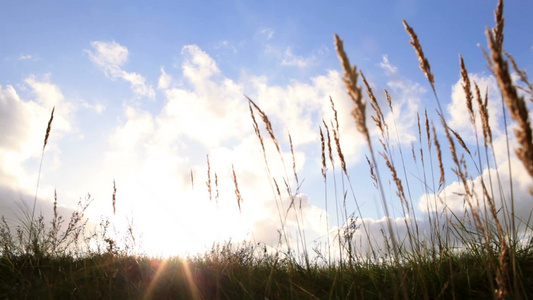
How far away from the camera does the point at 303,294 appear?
2717 mm

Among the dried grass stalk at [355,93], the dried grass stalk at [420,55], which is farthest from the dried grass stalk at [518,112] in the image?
the dried grass stalk at [420,55]

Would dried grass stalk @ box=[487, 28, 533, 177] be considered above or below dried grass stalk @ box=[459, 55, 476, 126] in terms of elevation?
below

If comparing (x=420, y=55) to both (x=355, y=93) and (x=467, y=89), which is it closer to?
(x=467, y=89)

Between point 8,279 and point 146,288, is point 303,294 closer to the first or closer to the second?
point 146,288

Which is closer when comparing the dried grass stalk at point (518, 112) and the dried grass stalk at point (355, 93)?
the dried grass stalk at point (518, 112)

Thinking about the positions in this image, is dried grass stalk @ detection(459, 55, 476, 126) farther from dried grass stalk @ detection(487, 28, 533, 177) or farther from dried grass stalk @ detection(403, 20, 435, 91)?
dried grass stalk @ detection(487, 28, 533, 177)

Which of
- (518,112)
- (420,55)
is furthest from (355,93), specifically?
(420,55)

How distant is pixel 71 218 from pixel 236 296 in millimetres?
3327

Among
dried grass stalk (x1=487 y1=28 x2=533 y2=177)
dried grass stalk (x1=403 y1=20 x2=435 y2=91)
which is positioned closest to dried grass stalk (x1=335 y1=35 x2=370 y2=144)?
dried grass stalk (x1=487 y1=28 x2=533 y2=177)

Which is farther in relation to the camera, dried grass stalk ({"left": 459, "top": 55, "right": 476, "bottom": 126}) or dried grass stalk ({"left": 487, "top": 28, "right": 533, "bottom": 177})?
dried grass stalk ({"left": 459, "top": 55, "right": 476, "bottom": 126})

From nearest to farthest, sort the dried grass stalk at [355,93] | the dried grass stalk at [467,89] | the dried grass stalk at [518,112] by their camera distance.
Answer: the dried grass stalk at [518,112] → the dried grass stalk at [355,93] → the dried grass stalk at [467,89]

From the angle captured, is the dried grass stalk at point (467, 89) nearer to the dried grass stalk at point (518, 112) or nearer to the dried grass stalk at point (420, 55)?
the dried grass stalk at point (420, 55)

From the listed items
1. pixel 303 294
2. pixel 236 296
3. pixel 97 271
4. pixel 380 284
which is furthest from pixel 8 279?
pixel 380 284

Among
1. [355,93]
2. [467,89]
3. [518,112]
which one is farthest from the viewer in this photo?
[467,89]
